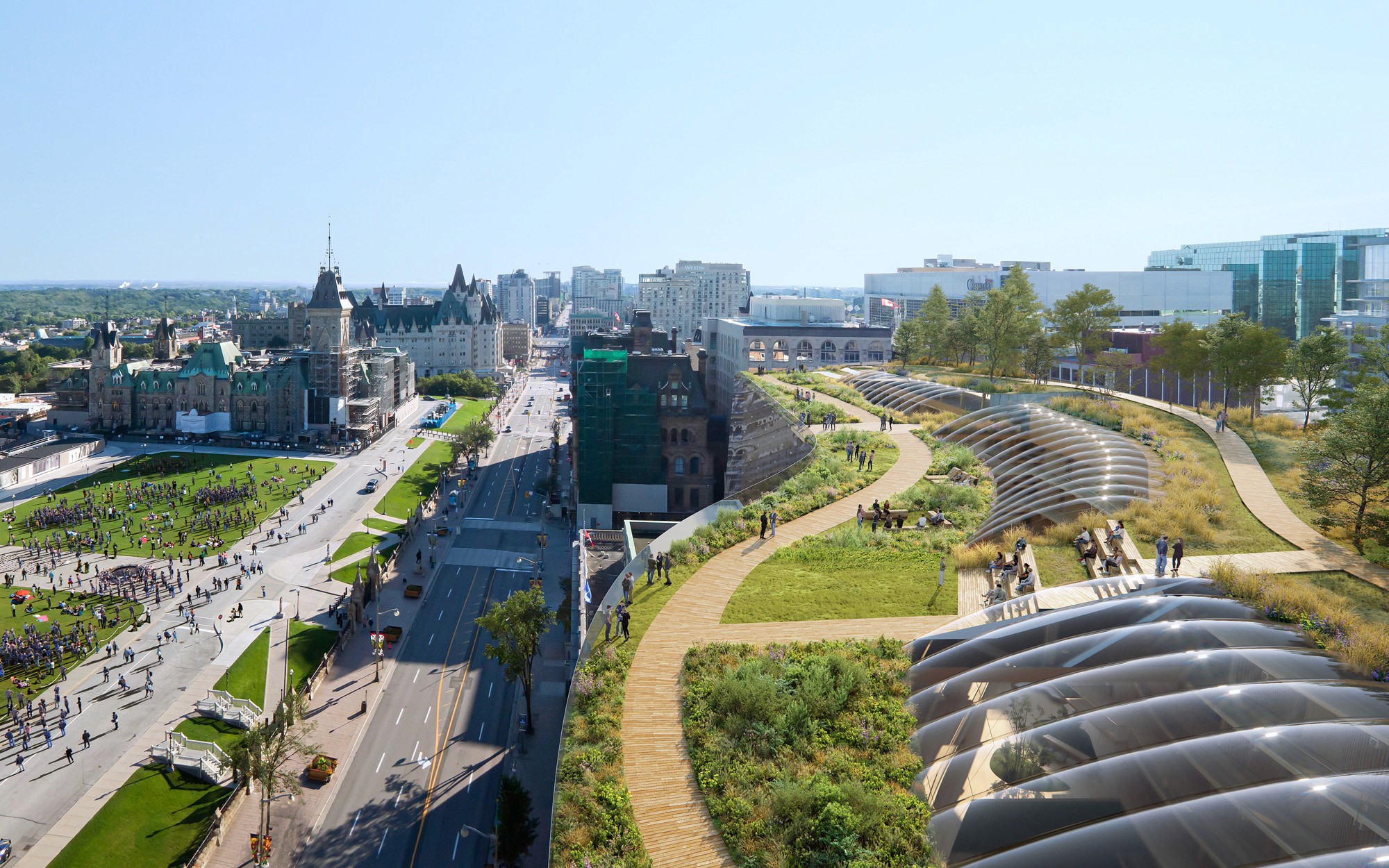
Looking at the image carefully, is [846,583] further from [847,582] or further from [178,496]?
[178,496]

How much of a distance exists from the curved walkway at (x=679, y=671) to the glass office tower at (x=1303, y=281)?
82.9m

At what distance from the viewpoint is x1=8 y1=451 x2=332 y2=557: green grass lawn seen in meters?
72.9

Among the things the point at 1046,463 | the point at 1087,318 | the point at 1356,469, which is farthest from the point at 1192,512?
the point at 1087,318

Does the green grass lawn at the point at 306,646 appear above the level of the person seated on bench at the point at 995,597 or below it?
below

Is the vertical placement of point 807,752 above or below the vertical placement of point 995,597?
below

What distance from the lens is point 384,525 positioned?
259ft

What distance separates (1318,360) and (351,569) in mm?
62942

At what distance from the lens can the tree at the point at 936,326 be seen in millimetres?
81875

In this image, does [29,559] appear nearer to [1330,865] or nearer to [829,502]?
[829,502]

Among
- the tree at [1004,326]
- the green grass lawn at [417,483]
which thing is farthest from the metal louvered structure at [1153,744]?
the green grass lawn at [417,483]

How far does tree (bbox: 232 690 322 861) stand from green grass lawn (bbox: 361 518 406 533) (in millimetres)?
38974

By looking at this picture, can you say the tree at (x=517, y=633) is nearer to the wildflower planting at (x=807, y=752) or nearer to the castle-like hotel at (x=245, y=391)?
the wildflower planting at (x=807, y=752)

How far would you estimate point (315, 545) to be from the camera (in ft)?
237

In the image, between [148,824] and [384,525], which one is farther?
[384,525]
